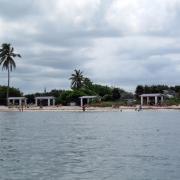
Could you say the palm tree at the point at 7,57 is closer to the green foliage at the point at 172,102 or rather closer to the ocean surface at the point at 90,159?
the green foliage at the point at 172,102

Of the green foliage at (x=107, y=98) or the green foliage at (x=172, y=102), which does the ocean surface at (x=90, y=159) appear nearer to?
the green foliage at (x=172, y=102)

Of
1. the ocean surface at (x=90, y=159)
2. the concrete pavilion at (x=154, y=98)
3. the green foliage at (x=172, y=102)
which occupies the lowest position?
the ocean surface at (x=90, y=159)

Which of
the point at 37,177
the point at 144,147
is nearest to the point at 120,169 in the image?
the point at 37,177

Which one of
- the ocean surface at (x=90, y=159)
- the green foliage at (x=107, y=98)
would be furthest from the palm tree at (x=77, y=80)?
the ocean surface at (x=90, y=159)

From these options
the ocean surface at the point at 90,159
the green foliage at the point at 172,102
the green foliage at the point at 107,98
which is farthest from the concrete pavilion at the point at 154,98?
the ocean surface at the point at 90,159

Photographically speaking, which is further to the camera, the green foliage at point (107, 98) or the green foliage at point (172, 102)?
the green foliage at point (107, 98)

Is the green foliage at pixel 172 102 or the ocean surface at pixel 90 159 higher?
the green foliage at pixel 172 102

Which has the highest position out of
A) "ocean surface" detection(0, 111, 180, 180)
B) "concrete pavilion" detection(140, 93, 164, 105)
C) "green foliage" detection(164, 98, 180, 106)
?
"concrete pavilion" detection(140, 93, 164, 105)

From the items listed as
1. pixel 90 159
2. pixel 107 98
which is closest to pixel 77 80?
pixel 107 98

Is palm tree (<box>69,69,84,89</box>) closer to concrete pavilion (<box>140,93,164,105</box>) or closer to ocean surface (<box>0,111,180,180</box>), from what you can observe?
concrete pavilion (<box>140,93,164,105</box>)

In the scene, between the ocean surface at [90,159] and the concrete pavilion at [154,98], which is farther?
the concrete pavilion at [154,98]

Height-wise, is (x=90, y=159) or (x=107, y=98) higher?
(x=107, y=98)

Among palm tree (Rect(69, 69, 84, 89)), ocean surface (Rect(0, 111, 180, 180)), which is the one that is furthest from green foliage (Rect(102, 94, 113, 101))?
ocean surface (Rect(0, 111, 180, 180))

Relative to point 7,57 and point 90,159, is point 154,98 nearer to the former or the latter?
point 7,57
